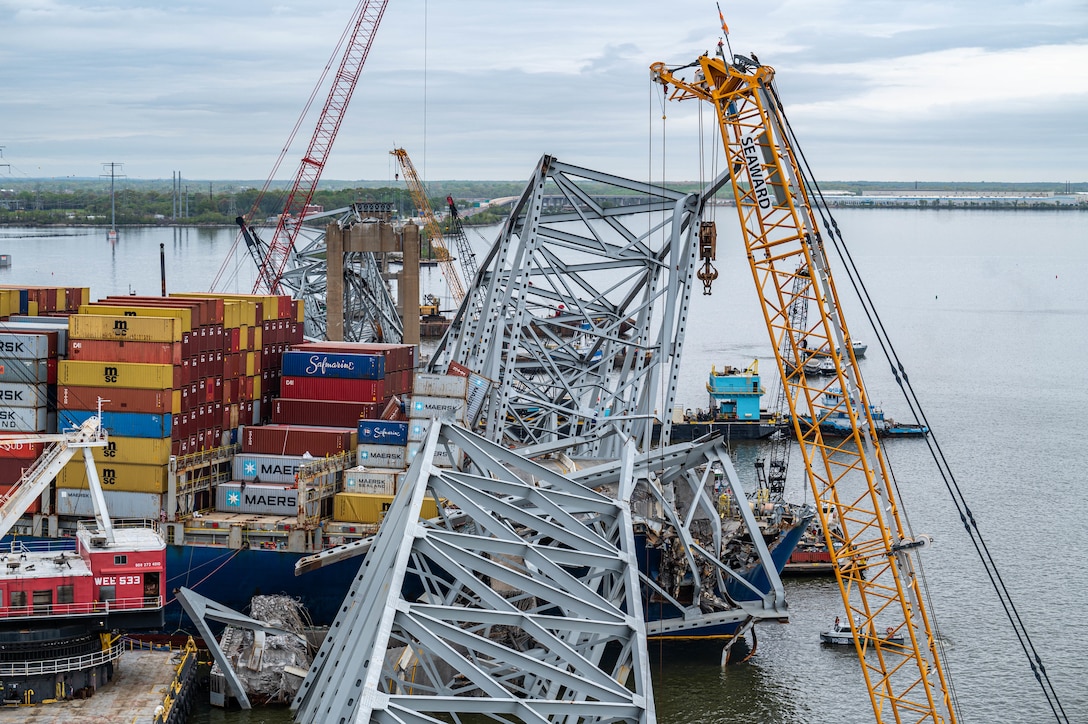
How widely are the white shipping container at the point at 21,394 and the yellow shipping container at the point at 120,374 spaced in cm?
120

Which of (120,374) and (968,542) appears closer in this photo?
(120,374)

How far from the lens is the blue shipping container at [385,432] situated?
A: 46750 mm

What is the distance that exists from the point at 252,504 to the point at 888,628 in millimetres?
21133

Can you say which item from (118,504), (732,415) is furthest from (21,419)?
(732,415)

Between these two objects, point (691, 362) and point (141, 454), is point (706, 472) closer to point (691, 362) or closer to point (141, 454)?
point (141, 454)

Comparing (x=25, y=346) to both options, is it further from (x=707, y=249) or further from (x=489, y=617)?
(x=489, y=617)

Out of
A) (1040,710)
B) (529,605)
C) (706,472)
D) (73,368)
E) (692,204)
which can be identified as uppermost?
(692,204)

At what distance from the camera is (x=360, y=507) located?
44906mm

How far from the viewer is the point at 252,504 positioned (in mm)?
46750

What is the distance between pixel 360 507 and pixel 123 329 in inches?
379

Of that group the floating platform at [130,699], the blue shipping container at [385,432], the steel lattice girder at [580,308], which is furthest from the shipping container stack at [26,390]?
the steel lattice girder at [580,308]

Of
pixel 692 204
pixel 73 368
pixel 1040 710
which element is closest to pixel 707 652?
pixel 1040 710

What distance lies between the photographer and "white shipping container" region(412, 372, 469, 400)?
157 ft

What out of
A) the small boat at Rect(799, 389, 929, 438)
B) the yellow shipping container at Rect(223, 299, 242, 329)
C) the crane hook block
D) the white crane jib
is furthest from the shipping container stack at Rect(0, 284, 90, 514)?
the small boat at Rect(799, 389, 929, 438)
